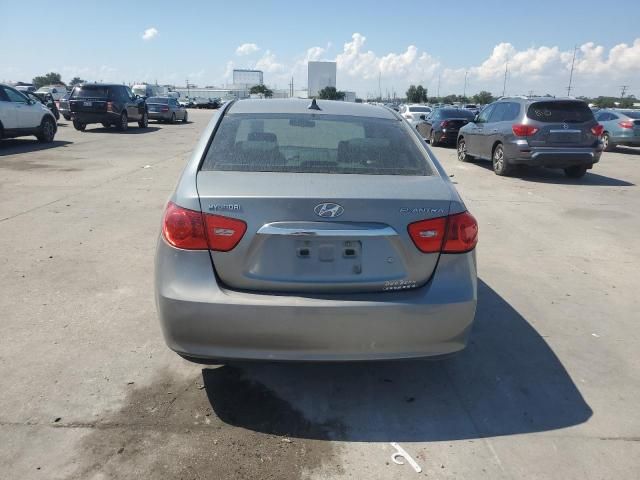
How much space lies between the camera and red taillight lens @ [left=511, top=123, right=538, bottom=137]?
11414 millimetres

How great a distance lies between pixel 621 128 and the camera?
19641 mm

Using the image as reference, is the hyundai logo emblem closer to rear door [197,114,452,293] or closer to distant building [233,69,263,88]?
rear door [197,114,452,293]

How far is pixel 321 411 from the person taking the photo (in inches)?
121

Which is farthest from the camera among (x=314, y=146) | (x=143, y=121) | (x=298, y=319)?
(x=143, y=121)

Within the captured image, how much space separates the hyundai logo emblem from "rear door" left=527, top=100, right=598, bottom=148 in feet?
32.9

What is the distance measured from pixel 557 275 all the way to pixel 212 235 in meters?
4.16

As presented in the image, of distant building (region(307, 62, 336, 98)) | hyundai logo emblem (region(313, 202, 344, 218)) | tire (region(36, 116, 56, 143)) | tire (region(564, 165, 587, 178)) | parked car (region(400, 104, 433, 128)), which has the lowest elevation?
tire (region(564, 165, 587, 178))

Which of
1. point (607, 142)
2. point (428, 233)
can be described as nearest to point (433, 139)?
point (607, 142)

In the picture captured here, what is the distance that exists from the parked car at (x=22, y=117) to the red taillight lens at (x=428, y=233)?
49.4 ft

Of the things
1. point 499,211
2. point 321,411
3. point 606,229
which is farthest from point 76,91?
point 321,411

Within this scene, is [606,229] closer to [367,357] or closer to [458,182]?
[458,182]

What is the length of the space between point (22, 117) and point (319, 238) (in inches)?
613

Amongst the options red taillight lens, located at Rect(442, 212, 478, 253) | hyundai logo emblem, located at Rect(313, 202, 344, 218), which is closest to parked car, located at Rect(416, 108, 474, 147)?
red taillight lens, located at Rect(442, 212, 478, 253)

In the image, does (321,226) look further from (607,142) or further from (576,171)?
(607,142)
